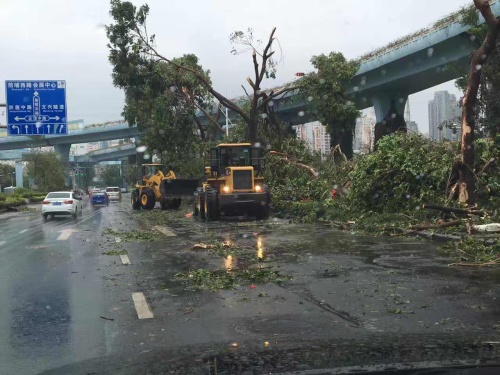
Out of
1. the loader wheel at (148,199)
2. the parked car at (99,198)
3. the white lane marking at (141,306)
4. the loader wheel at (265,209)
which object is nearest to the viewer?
the white lane marking at (141,306)

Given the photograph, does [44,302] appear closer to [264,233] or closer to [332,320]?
[332,320]

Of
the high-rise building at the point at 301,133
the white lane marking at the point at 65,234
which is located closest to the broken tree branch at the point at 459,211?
the white lane marking at the point at 65,234

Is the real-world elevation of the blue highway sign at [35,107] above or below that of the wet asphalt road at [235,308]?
above

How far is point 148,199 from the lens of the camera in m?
34.6

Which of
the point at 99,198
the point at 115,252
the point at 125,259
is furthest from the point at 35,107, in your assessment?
the point at 99,198

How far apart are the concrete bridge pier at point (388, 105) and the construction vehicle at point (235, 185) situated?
17.5 meters

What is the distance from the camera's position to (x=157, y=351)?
5.41 m

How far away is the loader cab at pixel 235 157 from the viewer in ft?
79.9

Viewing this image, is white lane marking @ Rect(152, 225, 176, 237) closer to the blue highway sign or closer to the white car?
the white car

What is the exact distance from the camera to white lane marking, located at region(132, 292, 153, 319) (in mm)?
7113

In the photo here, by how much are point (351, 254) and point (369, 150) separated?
38.3ft

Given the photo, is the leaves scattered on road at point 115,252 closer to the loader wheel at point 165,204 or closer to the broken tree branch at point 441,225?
the broken tree branch at point 441,225

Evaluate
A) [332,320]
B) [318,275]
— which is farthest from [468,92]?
[332,320]

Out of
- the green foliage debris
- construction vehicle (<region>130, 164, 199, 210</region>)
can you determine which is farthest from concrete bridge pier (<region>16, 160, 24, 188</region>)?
the green foliage debris
